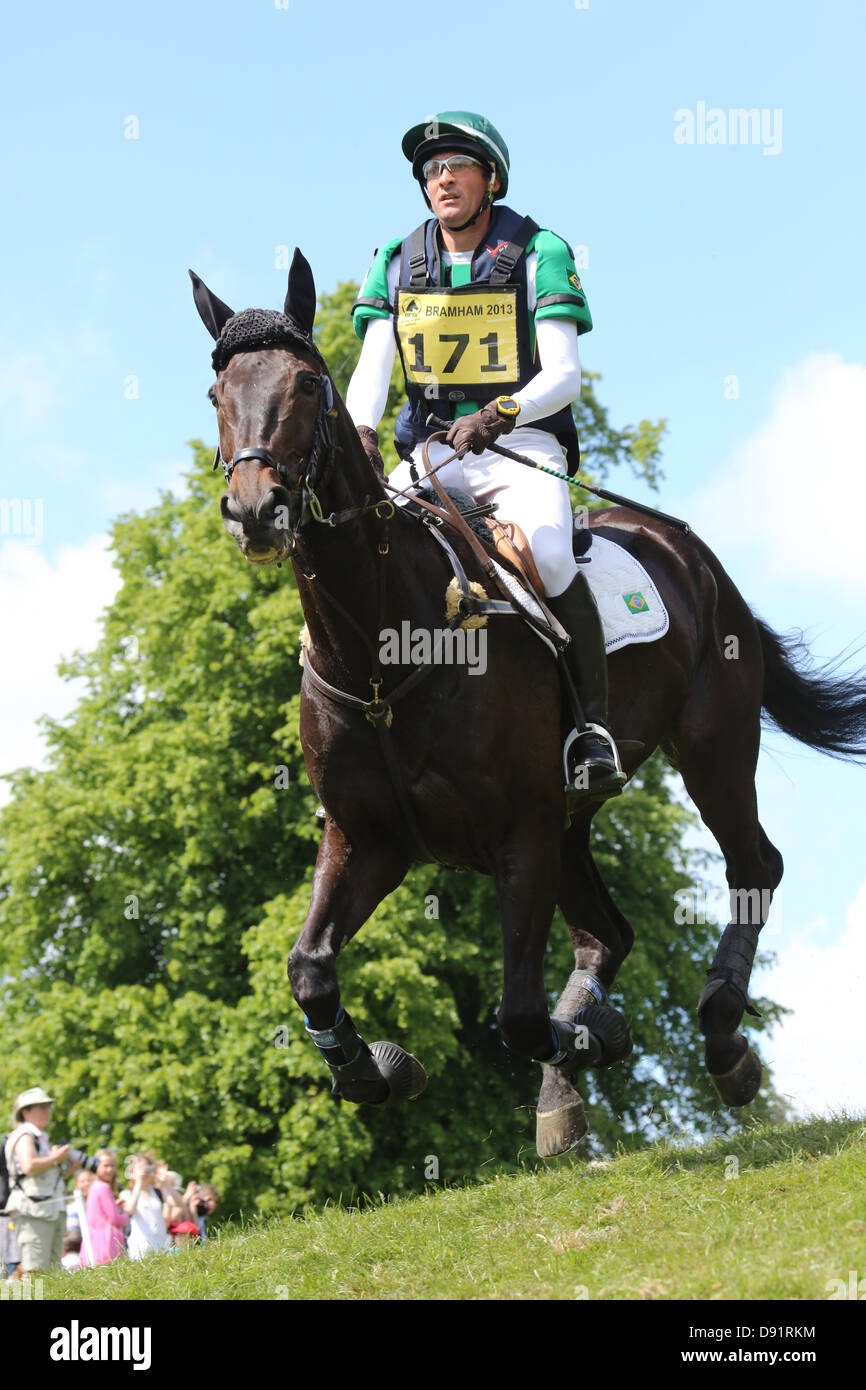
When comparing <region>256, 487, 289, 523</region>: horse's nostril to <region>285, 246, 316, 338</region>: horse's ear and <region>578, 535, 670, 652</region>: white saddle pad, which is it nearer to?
<region>285, 246, 316, 338</region>: horse's ear

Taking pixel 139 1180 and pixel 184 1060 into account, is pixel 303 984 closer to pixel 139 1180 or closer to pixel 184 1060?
pixel 139 1180

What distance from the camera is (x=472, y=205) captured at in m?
6.88

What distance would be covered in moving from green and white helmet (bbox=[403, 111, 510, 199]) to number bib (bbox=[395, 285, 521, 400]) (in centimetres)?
62

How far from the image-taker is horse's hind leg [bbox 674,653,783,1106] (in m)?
7.80

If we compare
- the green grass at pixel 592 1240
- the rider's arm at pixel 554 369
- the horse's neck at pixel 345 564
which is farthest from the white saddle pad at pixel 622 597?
the green grass at pixel 592 1240

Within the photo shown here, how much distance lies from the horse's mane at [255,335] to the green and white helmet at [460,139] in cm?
195

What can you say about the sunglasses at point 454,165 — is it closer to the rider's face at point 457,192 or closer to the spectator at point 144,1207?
the rider's face at point 457,192

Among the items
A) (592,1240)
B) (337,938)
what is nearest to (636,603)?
(337,938)

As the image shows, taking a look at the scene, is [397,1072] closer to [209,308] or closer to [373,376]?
[373,376]

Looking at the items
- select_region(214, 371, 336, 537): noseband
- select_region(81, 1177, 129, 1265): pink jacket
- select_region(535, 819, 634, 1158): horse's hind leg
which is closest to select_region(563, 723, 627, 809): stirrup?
select_region(535, 819, 634, 1158): horse's hind leg

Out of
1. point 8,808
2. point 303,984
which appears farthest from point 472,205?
point 8,808

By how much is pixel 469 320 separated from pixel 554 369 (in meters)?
0.48

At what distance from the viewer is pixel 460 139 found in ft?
22.2
